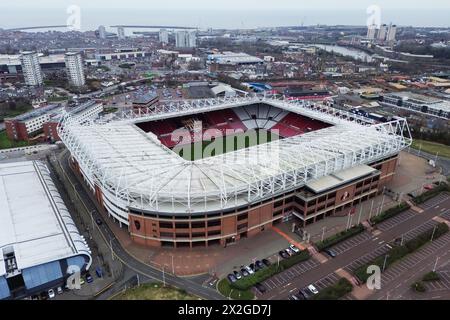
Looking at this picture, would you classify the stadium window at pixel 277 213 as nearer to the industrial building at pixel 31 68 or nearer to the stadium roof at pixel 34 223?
the stadium roof at pixel 34 223

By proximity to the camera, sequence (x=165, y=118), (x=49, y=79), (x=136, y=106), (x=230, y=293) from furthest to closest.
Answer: (x=49, y=79), (x=136, y=106), (x=165, y=118), (x=230, y=293)

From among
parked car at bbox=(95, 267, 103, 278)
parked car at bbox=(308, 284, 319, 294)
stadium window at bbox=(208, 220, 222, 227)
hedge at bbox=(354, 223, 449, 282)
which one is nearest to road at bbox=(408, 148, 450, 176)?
hedge at bbox=(354, 223, 449, 282)

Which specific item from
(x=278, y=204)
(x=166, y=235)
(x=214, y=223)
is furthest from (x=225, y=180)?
(x=166, y=235)

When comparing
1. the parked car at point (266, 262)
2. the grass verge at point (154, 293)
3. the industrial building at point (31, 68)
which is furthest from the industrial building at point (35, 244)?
the industrial building at point (31, 68)

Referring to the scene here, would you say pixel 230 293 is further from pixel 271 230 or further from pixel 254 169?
pixel 254 169

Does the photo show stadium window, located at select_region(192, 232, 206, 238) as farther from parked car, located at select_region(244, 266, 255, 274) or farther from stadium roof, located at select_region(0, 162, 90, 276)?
stadium roof, located at select_region(0, 162, 90, 276)

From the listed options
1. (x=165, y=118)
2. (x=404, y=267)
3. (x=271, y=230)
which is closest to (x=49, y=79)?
(x=165, y=118)
